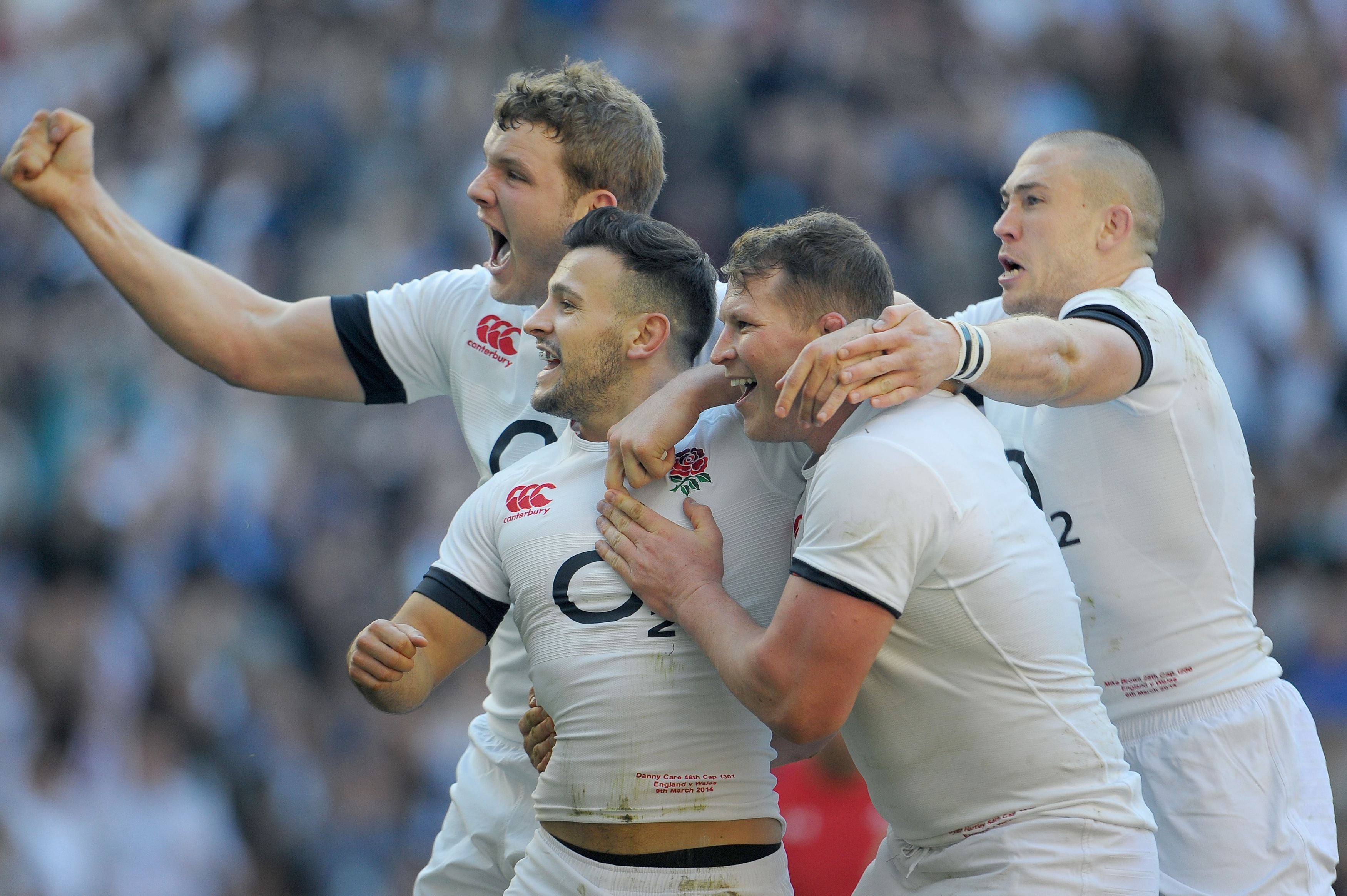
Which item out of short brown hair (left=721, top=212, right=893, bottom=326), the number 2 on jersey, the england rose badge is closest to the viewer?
short brown hair (left=721, top=212, right=893, bottom=326)

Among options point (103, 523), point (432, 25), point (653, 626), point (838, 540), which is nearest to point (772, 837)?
point (653, 626)

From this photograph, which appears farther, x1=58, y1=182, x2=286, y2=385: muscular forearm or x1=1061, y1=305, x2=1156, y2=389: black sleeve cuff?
x1=58, y1=182, x2=286, y2=385: muscular forearm

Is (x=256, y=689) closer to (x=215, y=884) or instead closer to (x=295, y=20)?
(x=215, y=884)

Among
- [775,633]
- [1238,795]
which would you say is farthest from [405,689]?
[1238,795]

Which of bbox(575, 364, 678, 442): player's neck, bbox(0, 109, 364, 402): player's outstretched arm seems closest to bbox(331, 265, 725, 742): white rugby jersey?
bbox(0, 109, 364, 402): player's outstretched arm

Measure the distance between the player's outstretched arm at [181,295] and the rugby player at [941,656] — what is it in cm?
173

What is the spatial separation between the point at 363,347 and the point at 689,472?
148 centimetres

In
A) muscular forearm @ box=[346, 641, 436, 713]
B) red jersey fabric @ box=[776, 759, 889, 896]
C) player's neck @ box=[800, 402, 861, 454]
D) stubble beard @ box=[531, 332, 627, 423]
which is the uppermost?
stubble beard @ box=[531, 332, 627, 423]

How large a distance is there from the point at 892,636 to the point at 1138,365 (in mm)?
988

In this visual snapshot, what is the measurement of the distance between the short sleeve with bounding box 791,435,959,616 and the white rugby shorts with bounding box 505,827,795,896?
0.75 m

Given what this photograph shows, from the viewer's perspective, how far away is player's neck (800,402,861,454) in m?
2.85

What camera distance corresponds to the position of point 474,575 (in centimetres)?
308

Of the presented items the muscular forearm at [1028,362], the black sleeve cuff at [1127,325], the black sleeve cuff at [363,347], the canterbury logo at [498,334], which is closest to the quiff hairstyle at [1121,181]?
the black sleeve cuff at [1127,325]

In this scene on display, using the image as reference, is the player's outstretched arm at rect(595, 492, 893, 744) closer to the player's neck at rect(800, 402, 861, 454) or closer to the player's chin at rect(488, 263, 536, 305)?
the player's neck at rect(800, 402, 861, 454)
